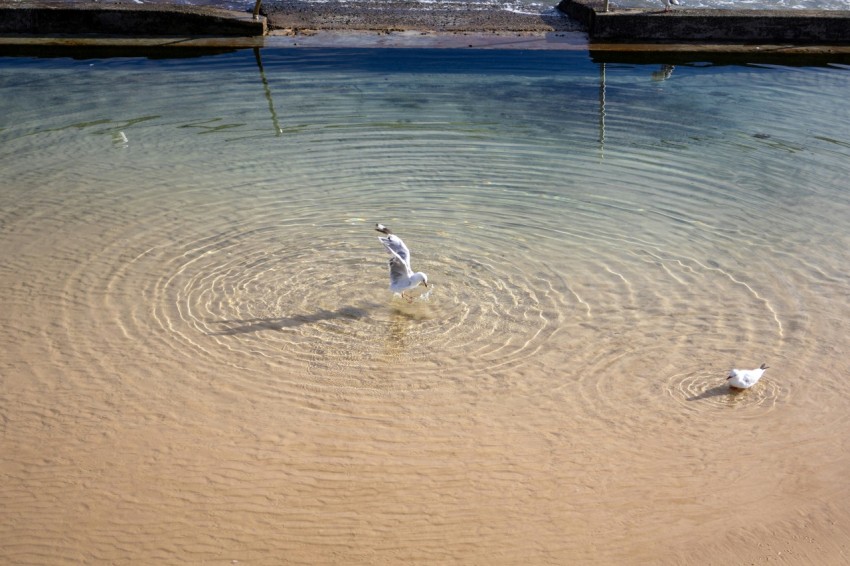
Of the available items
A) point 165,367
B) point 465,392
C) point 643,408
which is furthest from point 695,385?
point 165,367

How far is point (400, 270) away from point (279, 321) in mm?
1038

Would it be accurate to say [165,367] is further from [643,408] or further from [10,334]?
[643,408]

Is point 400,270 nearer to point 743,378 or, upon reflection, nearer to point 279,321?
point 279,321

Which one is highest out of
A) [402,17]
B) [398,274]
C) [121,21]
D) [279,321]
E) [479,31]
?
[121,21]

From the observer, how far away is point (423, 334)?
23.0 ft

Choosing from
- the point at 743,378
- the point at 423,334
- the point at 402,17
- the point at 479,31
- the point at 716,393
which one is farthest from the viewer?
the point at 402,17

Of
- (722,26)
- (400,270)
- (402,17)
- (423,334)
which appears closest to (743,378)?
(423,334)

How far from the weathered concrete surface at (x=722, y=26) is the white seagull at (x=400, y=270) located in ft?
30.0

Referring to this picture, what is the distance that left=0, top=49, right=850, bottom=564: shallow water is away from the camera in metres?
5.26

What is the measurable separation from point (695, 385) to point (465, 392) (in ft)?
5.41

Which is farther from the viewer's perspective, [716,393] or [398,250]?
[398,250]

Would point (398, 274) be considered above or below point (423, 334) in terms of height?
above

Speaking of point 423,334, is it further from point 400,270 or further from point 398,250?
point 398,250

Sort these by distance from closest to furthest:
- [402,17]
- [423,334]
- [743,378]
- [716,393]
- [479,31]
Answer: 1. [743,378]
2. [716,393]
3. [423,334]
4. [479,31]
5. [402,17]
